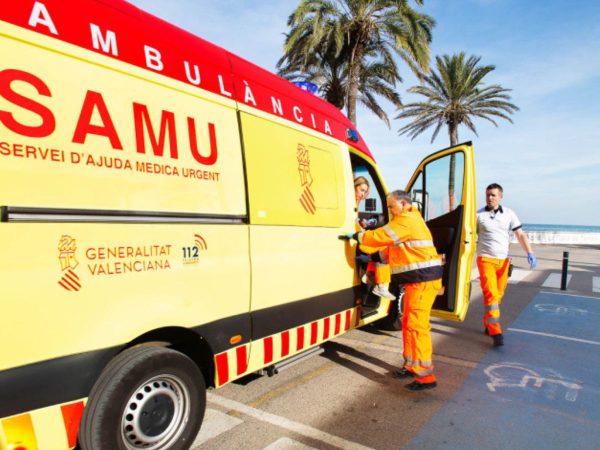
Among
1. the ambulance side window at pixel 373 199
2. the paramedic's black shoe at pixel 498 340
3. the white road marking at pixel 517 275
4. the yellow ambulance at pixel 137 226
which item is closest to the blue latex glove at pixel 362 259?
the yellow ambulance at pixel 137 226

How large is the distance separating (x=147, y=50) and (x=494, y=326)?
4638mm

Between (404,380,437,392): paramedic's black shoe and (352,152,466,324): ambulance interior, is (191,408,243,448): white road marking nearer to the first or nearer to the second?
(404,380,437,392): paramedic's black shoe

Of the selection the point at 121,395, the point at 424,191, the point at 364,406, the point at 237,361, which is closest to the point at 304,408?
the point at 364,406

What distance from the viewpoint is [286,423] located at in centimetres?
297

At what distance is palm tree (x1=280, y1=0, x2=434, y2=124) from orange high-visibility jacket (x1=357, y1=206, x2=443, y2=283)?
11.5 meters

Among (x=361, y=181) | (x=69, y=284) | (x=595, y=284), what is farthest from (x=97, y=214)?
(x=595, y=284)

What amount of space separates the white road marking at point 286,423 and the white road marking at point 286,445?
12cm

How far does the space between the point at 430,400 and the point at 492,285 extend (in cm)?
217

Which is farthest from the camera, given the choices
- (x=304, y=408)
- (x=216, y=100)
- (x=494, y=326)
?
(x=494, y=326)

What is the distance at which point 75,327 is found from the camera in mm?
1855

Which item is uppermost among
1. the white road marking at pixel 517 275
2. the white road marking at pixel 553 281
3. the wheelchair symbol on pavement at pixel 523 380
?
the wheelchair symbol on pavement at pixel 523 380

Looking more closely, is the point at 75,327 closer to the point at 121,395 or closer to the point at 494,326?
the point at 121,395

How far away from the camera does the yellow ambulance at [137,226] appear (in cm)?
173

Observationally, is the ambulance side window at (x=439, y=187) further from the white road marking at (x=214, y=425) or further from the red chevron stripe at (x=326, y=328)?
the white road marking at (x=214, y=425)
